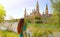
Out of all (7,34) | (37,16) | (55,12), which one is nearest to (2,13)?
(7,34)

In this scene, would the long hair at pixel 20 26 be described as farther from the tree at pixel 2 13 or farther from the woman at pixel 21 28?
the tree at pixel 2 13

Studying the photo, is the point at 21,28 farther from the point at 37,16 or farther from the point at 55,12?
the point at 55,12

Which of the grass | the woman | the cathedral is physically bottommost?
the grass

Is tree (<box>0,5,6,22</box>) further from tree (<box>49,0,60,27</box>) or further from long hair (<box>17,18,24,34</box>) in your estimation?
tree (<box>49,0,60,27</box>)

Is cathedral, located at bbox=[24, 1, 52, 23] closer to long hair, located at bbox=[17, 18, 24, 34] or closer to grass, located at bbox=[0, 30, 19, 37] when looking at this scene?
long hair, located at bbox=[17, 18, 24, 34]

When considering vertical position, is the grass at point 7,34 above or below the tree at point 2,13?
below

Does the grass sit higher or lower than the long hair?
lower

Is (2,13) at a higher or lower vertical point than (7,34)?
higher

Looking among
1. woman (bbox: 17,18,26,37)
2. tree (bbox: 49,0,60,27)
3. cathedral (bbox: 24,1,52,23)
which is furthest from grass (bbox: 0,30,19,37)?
tree (bbox: 49,0,60,27)

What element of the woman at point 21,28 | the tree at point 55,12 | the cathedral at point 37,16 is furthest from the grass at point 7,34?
the tree at point 55,12

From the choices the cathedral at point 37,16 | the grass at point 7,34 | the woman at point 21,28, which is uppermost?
the cathedral at point 37,16

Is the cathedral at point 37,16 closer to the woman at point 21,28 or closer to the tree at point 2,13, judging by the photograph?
the woman at point 21,28

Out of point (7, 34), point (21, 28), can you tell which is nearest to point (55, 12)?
point (21, 28)

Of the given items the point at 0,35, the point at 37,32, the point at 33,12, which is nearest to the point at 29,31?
the point at 37,32
